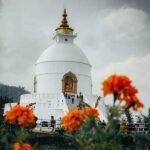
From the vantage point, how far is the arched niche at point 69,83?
43.5 metres

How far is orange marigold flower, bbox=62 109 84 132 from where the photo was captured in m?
5.71

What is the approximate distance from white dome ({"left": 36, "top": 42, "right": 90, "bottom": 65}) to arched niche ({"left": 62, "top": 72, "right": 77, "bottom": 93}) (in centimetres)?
186

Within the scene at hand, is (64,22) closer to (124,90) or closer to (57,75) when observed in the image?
(57,75)

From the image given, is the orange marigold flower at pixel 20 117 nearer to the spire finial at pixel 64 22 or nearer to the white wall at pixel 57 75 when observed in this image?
the white wall at pixel 57 75

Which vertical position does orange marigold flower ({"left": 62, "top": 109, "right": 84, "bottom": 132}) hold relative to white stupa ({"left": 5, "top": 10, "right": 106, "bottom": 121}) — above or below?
below

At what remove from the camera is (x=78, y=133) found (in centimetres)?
603

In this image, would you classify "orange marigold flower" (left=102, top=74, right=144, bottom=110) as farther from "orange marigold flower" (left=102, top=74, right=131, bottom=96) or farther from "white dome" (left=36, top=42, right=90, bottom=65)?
"white dome" (left=36, top=42, right=90, bottom=65)

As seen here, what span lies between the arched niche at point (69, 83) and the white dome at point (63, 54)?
1.86 m

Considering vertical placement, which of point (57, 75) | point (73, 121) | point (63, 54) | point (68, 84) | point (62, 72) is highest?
point (63, 54)

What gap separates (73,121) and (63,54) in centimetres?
3975

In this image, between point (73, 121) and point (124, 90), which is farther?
point (73, 121)

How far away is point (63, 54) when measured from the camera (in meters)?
45.3

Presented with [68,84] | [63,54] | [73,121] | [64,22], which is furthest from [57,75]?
[73,121]

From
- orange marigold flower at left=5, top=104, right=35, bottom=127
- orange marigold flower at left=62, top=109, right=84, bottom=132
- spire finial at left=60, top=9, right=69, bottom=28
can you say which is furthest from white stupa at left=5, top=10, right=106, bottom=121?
orange marigold flower at left=5, top=104, right=35, bottom=127
